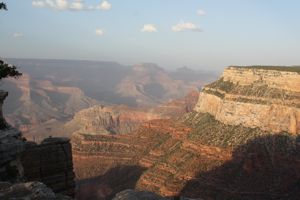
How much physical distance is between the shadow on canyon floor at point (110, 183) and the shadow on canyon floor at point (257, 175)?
1753 cm

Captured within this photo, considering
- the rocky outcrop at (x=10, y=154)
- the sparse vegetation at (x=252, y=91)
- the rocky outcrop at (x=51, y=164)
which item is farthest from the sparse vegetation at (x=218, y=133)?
the rocky outcrop at (x=10, y=154)

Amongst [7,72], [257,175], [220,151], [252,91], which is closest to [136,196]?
[7,72]

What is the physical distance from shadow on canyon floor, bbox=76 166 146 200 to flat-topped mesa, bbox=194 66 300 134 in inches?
768

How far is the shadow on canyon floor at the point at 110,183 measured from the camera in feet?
292

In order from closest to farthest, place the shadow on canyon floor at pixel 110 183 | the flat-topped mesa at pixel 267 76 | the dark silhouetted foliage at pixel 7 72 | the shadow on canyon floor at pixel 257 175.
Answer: the dark silhouetted foliage at pixel 7 72 < the shadow on canyon floor at pixel 257 175 < the flat-topped mesa at pixel 267 76 < the shadow on canyon floor at pixel 110 183

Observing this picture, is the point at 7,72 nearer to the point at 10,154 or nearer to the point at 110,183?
the point at 10,154

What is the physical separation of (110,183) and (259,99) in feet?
108

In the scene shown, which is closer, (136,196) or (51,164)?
(136,196)

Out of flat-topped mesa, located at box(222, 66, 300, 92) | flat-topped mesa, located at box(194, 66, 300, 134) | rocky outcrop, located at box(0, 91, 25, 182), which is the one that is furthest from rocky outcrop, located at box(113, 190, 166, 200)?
flat-topped mesa, located at box(222, 66, 300, 92)

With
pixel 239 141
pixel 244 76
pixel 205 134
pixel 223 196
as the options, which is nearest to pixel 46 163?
pixel 223 196

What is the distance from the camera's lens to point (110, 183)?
309 feet

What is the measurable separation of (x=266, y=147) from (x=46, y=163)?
51.1 m

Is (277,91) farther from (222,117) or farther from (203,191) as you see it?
(203,191)

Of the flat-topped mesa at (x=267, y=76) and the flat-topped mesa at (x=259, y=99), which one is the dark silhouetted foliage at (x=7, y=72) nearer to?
the flat-topped mesa at (x=259, y=99)
